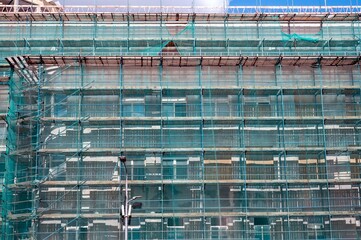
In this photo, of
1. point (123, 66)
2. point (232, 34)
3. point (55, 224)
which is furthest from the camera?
point (232, 34)

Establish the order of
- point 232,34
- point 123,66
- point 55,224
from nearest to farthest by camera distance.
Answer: point 55,224 < point 123,66 < point 232,34

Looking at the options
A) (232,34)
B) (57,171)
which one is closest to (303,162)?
(232,34)

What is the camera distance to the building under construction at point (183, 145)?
28.7 metres

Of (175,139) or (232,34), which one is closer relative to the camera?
(175,139)

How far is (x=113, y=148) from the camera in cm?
2931

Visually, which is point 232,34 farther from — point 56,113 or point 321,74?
point 56,113

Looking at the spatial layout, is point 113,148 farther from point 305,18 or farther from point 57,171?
point 305,18

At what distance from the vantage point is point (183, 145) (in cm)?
2958

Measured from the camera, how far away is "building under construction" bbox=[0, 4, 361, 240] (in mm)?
28734

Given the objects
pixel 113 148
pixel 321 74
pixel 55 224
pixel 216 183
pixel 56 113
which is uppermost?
pixel 321 74

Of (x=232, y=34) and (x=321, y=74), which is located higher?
(x=232, y=34)

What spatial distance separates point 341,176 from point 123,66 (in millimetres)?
12362

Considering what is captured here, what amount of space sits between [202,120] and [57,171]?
7.58 metres

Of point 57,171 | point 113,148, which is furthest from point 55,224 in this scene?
point 113,148
